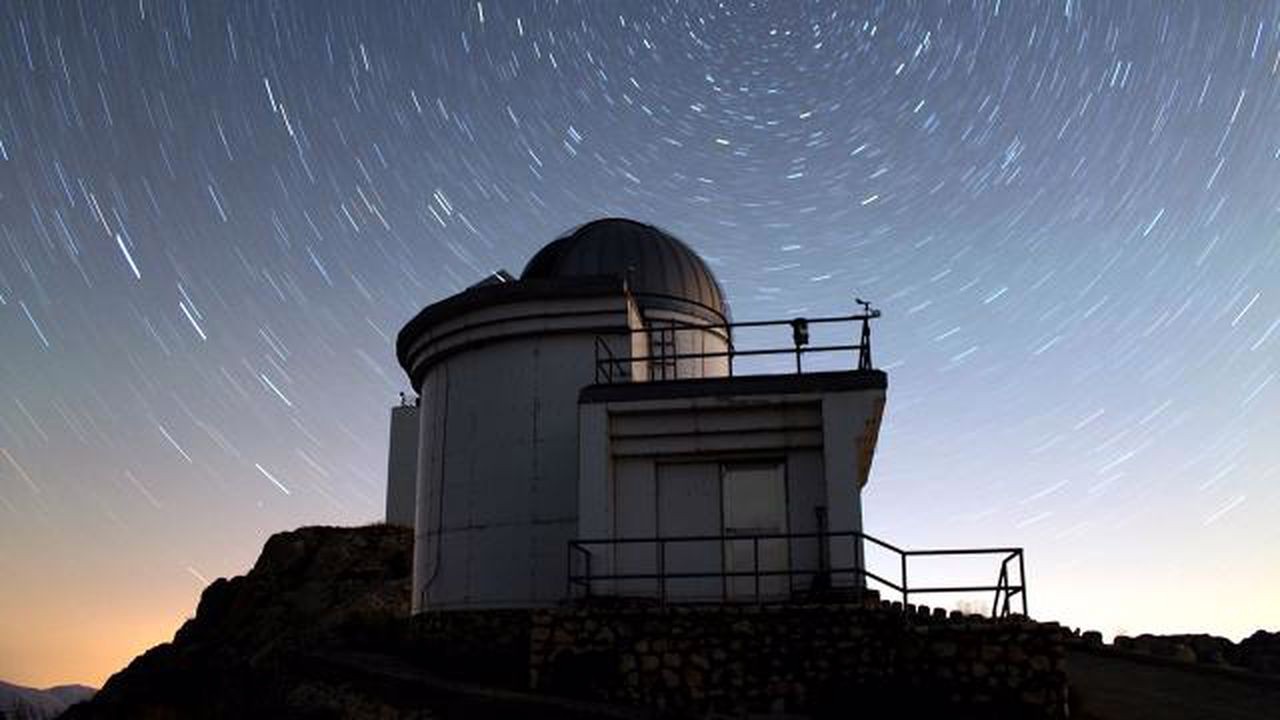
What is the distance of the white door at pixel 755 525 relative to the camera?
14.0 metres

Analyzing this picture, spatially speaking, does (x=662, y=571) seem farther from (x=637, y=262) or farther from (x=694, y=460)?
(x=637, y=262)

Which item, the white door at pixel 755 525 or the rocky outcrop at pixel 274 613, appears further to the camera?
the rocky outcrop at pixel 274 613

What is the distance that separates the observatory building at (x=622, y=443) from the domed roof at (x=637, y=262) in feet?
0.13

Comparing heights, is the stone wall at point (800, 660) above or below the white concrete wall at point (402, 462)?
below

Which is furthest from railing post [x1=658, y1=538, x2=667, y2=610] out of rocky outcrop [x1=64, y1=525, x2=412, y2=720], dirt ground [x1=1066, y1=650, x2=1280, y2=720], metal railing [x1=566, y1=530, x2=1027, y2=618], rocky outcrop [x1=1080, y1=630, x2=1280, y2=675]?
rocky outcrop [x1=1080, y1=630, x2=1280, y2=675]

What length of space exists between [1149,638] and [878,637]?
1499 cm

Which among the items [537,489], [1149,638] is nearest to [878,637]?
[537,489]

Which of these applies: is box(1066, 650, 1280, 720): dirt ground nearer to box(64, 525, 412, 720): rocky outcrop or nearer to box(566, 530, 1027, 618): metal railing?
box(566, 530, 1027, 618): metal railing

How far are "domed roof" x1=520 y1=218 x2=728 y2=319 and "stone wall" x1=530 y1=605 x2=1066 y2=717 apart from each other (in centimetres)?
799

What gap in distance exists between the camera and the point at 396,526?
3388cm

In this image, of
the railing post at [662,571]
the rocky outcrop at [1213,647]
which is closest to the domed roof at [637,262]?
the railing post at [662,571]

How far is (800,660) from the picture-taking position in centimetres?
1158

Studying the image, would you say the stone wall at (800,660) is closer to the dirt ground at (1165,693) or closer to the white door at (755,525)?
the dirt ground at (1165,693)

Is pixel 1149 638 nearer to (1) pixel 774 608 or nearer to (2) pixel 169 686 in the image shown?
(1) pixel 774 608
